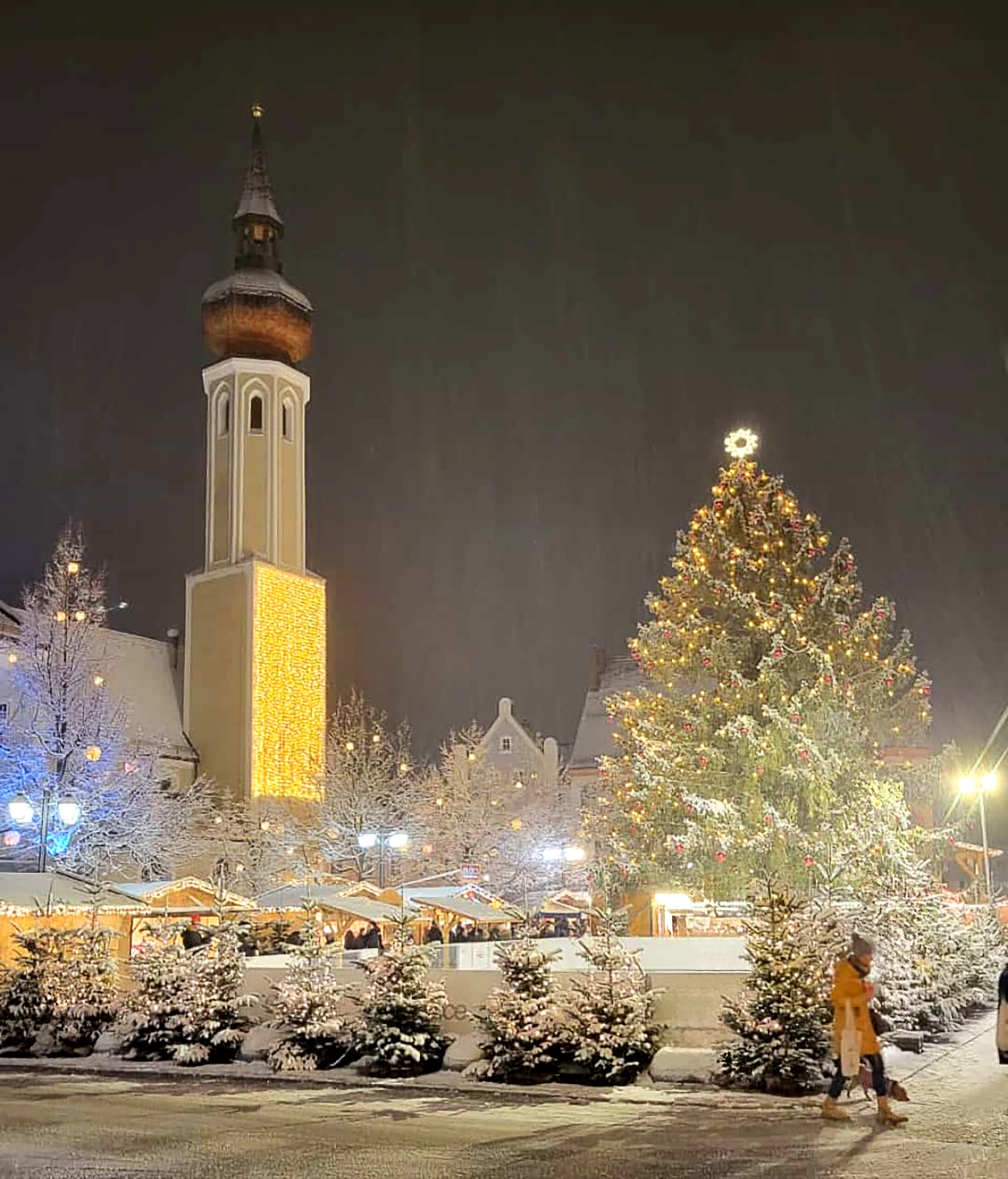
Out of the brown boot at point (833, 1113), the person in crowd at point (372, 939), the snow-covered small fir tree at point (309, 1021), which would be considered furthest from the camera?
the person in crowd at point (372, 939)

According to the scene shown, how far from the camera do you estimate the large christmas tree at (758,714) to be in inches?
858

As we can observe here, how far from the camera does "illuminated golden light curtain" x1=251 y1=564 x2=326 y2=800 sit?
5606cm

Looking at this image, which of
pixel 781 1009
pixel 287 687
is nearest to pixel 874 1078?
pixel 781 1009

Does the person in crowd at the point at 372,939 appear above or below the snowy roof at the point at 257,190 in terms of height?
below

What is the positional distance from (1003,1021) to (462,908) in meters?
22.3

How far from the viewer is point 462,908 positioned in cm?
3278

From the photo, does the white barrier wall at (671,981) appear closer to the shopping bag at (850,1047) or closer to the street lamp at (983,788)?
the shopping bag at (850,1047)

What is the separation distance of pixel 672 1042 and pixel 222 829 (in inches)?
1504

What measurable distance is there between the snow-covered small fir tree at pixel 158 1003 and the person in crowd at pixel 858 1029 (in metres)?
9.26

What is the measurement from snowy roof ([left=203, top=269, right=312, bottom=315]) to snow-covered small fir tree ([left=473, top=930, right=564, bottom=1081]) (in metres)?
51.5

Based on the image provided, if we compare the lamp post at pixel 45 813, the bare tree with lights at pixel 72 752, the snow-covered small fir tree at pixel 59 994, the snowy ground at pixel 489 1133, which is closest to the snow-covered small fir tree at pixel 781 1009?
the snowy ground at pixel 489 1133

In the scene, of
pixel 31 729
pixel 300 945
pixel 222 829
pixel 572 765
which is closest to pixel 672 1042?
pixel 300 945

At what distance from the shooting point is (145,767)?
45.3 m

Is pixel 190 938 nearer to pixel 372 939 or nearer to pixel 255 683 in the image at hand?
pixel 372 939
